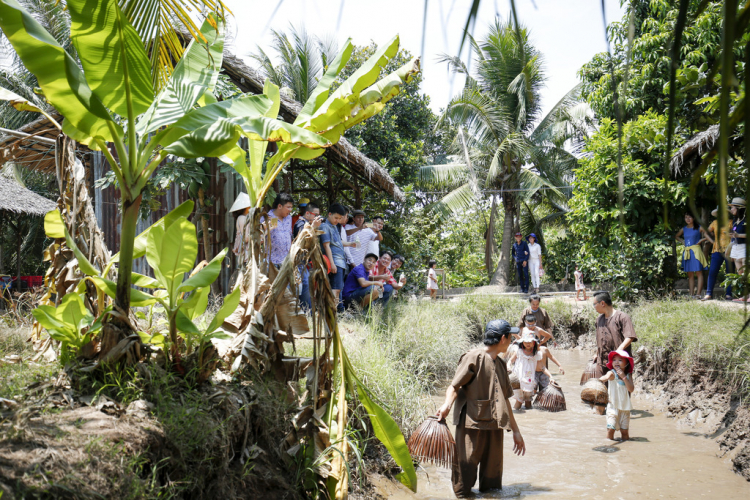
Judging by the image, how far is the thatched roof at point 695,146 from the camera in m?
11.0

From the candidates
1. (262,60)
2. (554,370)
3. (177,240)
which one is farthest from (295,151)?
(262,60)

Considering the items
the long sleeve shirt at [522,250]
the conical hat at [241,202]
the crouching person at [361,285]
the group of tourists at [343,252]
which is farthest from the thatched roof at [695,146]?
the conical hat at [241,202]

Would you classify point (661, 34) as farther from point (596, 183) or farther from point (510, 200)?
point (510, 200)

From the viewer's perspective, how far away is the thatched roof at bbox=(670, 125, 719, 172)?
10961 mm

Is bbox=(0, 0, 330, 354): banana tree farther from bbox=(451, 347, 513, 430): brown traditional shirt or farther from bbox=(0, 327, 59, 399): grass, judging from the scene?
bbox=(451, 347, 513, 430): brown traditional shirt

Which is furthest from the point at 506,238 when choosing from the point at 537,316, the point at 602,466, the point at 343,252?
the point at 602,466

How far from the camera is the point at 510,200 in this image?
72.0 feet

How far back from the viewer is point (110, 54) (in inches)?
124

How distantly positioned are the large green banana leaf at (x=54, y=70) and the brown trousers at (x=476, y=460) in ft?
12.4

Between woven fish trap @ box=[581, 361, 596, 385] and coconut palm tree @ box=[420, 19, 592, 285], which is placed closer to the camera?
woven fish trap @ box=[581, 361, 596, 385]

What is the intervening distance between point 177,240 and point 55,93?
106cm

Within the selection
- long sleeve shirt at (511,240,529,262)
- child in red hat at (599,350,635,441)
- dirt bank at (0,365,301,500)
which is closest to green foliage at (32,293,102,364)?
dirt bank at (0,365,301,500)

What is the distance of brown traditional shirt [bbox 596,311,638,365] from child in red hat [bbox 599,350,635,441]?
48cm

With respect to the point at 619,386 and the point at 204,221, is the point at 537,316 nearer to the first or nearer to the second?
the point at 619,386
